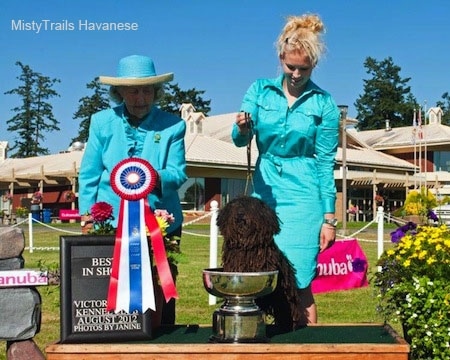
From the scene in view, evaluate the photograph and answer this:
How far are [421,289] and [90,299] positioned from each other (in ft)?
4.69

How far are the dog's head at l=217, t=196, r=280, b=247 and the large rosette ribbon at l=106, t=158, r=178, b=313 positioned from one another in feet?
0.92

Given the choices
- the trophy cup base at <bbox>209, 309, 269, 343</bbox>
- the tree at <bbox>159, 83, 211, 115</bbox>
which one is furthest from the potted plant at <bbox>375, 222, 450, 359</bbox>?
the tree at <bbox>159, 83, 211, 115</bbox>

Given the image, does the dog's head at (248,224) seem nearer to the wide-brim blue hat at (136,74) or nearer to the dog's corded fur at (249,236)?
the dog's corded fur at (249,236)

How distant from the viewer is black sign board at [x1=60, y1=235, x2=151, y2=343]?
3.00 metres

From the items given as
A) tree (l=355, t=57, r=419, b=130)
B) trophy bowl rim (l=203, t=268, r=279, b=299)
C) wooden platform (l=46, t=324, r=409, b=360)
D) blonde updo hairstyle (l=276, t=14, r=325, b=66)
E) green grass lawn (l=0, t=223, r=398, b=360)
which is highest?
tree (l=355, t=57, r=419, b=130)

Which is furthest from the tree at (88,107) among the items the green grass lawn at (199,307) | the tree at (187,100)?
the green grass lawn at (199,307)

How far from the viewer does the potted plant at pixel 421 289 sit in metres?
3.21

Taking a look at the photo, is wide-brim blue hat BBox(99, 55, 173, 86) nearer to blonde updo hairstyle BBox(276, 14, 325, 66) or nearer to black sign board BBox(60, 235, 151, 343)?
blonde updo hairstyle BBox(276, 14, 325, 66)

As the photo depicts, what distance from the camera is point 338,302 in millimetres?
7219

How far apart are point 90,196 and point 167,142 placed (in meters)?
0.44

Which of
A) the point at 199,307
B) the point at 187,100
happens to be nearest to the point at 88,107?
the point at 187,100

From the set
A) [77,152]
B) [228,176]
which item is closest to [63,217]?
[228,176]

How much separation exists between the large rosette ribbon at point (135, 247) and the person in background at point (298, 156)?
536mm

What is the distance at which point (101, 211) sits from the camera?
3.15 metres
